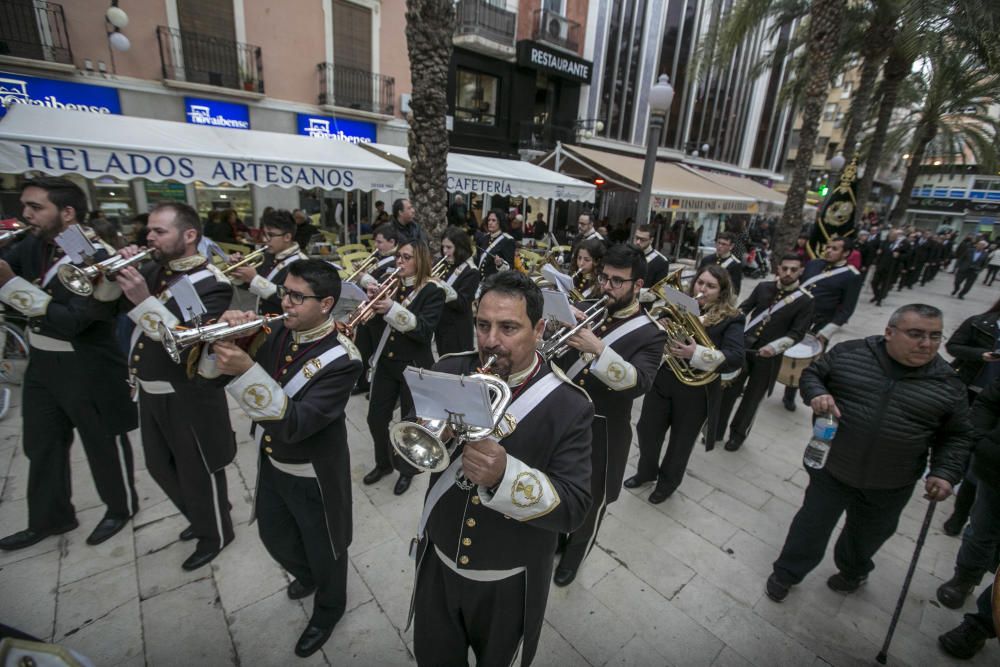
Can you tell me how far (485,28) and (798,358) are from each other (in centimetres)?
1836

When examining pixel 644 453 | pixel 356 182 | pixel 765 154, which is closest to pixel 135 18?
pixel 356 182

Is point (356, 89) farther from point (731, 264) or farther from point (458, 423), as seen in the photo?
point (458, 423)

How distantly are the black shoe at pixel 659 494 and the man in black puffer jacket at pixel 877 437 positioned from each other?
3.68 feet

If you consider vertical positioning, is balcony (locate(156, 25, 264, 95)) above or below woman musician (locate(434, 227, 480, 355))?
above

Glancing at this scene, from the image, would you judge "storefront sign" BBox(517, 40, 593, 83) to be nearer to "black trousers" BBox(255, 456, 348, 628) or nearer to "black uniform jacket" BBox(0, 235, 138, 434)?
"black uniform jacket" BBox(0, 235, 138, 434)

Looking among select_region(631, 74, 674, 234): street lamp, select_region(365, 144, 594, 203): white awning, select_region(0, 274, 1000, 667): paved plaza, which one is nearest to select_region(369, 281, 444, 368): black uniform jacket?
select_region(0, 274, 1000, 667): paved plaza

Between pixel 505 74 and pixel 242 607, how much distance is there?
69.9 feet

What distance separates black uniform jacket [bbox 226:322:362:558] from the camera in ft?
7.10

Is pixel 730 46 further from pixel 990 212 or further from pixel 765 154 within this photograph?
pixel 990 212

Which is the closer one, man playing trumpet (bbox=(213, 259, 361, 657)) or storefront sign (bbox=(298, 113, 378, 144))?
man playing trumpet (bbox=(213, 259, 361, 657))

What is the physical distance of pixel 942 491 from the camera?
2752mm

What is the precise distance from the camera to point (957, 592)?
3436 mm

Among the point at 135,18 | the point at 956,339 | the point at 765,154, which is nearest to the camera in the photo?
the point at 956,339

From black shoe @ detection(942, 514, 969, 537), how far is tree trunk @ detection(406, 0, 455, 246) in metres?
7.54
